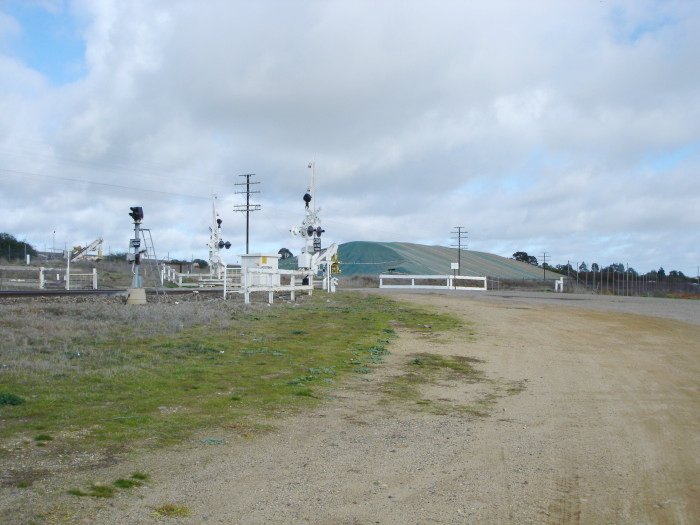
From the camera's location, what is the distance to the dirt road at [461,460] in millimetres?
5387

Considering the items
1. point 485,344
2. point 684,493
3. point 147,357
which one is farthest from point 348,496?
point 485,344

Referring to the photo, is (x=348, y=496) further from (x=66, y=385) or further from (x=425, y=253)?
(x=425, y=253)

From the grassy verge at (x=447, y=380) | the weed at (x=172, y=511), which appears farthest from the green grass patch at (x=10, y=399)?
the grassy verge at (x=447, y=380)

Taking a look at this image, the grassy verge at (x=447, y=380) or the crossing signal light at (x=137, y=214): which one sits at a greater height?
the crossing signal light at (x=137, y=214)

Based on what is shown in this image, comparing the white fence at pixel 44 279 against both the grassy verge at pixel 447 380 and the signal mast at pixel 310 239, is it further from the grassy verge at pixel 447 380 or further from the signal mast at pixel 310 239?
the grassy verge at pixel 447 380

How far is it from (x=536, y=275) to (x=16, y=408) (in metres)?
87.0

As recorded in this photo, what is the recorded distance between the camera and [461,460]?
673 centimetres

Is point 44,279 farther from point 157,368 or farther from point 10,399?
point 10,399

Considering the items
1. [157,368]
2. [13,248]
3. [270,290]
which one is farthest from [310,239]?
[13,248]

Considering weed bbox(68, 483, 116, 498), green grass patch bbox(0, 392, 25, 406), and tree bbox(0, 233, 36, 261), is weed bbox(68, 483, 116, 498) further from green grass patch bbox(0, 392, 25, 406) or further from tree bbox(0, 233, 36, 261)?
tree bbox(0, 233, 36, 261)

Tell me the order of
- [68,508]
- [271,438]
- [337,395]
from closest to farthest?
[68,508]
[271,438]
[337,395]

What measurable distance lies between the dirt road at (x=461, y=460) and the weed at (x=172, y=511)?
64 millimetres

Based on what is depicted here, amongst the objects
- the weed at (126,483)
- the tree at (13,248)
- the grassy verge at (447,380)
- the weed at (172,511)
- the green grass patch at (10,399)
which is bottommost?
the weed at (172,511)

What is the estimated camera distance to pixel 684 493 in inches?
234
